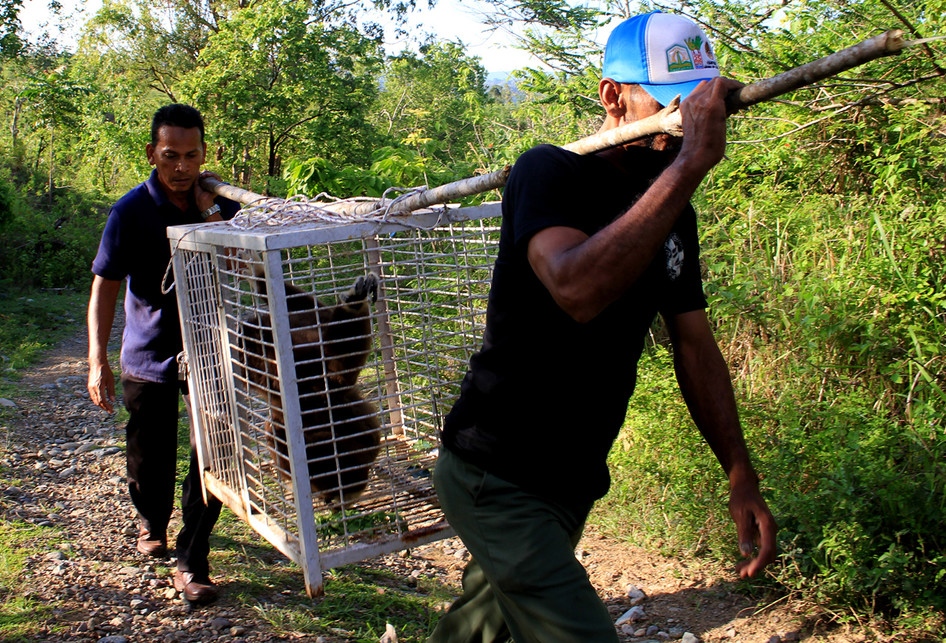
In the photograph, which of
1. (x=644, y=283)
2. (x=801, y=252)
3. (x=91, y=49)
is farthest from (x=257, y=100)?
(x=644, y=283)

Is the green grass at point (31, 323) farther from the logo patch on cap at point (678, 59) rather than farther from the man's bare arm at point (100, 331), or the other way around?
the logo patch on cap at point (678, 59)

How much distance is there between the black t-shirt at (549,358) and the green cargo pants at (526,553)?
44mm

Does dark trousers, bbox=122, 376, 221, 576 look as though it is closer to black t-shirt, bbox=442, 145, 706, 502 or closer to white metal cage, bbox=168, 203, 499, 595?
white metal cage, bbox=168, 203, 499, 595

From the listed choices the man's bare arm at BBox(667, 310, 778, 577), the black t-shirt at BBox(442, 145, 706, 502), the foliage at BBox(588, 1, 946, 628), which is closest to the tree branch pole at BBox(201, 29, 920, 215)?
the black t-shirt at BBox(442, 145, 706, 502)

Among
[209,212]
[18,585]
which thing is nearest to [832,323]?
[209,212]

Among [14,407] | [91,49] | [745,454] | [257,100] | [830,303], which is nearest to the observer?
[745,454]

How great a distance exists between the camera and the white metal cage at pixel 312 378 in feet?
7.27

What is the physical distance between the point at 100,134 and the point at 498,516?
1385cm

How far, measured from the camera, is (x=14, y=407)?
19.3 ft

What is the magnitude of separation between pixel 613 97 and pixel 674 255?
411mm

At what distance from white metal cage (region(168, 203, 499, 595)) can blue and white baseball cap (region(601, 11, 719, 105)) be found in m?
0.83

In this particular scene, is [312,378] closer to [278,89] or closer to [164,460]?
[164,460]

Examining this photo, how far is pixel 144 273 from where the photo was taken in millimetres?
3260

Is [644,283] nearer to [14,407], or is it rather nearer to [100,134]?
[14,407]
